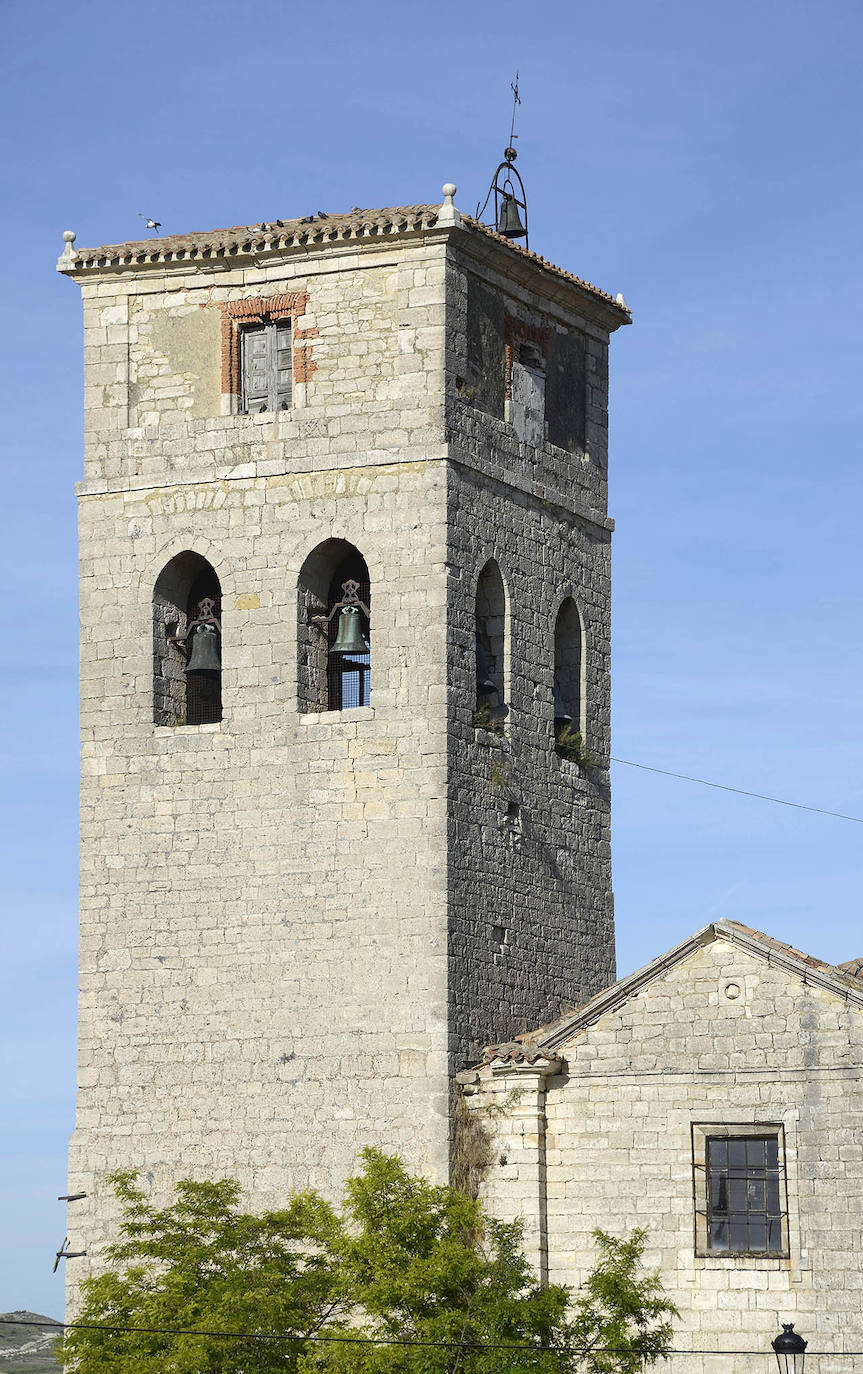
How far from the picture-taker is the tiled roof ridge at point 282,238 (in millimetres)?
34000

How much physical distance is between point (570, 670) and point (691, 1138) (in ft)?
23.8

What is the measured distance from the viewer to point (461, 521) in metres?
33.8

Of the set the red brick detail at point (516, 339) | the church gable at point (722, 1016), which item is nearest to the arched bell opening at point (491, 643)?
the red brick detail at point (516, 339)

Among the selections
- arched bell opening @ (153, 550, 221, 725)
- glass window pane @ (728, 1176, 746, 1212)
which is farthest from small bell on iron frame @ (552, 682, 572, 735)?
glass window pane @ (728, 1176, 746, 1212)

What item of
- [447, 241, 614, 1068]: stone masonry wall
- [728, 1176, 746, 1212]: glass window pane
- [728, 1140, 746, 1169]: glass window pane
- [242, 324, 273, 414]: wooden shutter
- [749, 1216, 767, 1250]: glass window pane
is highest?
[242, 324, 273, 414]: wooden shutter

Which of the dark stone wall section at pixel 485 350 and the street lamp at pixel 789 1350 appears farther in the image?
the dark stone wall section at pixel 485 350

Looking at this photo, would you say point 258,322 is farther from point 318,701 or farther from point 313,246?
point 318,701

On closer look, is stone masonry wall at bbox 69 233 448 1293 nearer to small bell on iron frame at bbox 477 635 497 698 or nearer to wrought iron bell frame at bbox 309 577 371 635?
wrought iron bell frame at bbox 309 577 371 635

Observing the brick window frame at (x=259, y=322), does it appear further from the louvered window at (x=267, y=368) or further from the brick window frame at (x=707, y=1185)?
the brick window frame at (x=707, y=1185)

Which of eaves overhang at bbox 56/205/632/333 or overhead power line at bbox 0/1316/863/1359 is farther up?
eaves overhang at bbox 56/205/632/333

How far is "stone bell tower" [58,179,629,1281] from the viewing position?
1294 inches

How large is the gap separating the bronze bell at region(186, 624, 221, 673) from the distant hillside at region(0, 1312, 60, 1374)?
989cm

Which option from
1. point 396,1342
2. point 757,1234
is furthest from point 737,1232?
point 396,1342

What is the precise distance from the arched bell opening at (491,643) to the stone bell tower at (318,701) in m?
0.05
